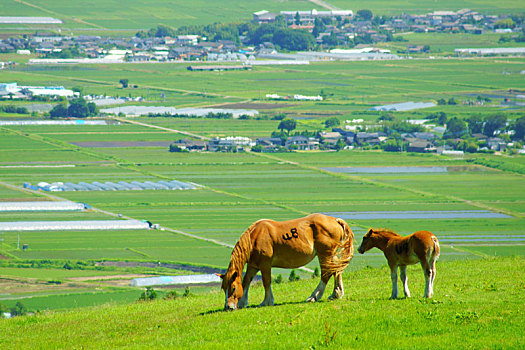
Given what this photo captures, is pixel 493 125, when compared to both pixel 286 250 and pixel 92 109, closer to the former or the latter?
pixel 92 109

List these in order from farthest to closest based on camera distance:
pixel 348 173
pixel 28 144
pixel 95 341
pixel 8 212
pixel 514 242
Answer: pixel 28 144 → pixel 348 173 → pixel 8 212 → pixel 514 242 → pixel 95 341

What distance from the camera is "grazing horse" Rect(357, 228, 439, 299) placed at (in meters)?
17.5

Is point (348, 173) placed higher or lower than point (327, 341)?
lower

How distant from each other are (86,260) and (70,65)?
13802cm

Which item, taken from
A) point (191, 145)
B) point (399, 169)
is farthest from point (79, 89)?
point (399, 169)

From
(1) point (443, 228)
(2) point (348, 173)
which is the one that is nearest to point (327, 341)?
(1) point (443, 228)

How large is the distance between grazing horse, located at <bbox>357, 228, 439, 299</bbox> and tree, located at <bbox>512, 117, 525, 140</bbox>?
341 feet

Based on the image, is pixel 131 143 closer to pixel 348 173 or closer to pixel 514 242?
pixel 348 173

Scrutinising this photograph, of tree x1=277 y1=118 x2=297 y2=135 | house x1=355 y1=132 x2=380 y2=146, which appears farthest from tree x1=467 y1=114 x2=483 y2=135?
tree x1=277 y1=118 x2=297 y2=135

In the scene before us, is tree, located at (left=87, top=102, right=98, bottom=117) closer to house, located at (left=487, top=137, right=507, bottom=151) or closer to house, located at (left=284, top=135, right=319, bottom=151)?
house, located at (left=284, top=135, right=319, bottom=151)

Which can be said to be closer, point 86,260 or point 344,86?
point 86,260

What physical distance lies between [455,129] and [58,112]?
57476 millimetres

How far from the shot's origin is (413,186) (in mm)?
84438

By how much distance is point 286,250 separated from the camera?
17.8m
